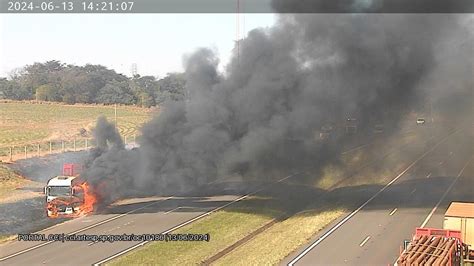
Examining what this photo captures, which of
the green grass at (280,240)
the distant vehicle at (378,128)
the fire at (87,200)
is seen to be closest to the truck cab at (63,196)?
the fire at (87,200)

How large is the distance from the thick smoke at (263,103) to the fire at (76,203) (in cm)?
103

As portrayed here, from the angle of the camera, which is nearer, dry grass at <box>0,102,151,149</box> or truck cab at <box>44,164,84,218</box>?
truck cab at <box>44,164,84,218</box>

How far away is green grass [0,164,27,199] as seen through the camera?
132 feet

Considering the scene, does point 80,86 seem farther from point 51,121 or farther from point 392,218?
point 392,218

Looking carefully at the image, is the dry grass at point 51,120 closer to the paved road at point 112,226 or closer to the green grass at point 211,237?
the paved road at point 112,226

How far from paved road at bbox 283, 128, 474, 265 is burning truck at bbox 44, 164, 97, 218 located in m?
15.2

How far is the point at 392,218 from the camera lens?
36.0 metres

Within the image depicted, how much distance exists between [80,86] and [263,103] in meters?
56.4

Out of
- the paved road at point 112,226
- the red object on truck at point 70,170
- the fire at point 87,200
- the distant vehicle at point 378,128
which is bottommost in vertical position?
the paved road at point 112,226

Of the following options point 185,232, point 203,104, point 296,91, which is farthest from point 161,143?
point 296,91

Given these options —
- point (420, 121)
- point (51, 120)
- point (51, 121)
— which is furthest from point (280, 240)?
point (420, 121)

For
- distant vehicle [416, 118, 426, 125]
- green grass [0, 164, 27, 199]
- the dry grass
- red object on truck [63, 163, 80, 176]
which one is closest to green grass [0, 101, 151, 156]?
the dry grass

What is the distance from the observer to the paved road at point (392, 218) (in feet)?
89.2

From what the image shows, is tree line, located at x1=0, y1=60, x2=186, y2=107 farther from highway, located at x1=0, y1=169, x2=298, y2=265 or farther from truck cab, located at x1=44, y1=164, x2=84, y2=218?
truck cab, located at x1=44, y1=164, x2=84, y2=218
